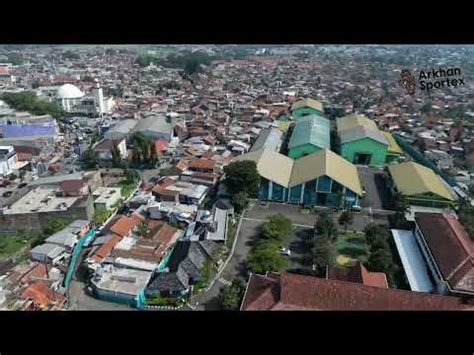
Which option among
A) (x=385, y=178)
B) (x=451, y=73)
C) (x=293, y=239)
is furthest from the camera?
(x=385, y=178)

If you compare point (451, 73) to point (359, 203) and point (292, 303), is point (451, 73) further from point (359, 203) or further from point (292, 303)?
point (359, 203)

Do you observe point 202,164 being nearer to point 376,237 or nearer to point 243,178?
point 243,178

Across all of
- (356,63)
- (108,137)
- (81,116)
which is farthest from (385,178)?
(356,63)

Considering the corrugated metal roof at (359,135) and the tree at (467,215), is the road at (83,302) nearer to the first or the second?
the tree at (467,215)

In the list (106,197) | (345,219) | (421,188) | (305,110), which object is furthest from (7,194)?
(305,110)

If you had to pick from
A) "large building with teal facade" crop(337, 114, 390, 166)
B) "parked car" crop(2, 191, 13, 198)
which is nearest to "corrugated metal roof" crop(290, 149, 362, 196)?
"large building with teal facade" crop(337, 114, 390, 166)

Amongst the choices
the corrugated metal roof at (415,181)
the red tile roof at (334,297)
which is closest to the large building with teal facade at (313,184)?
the corrugated metal roof at (415,181)
